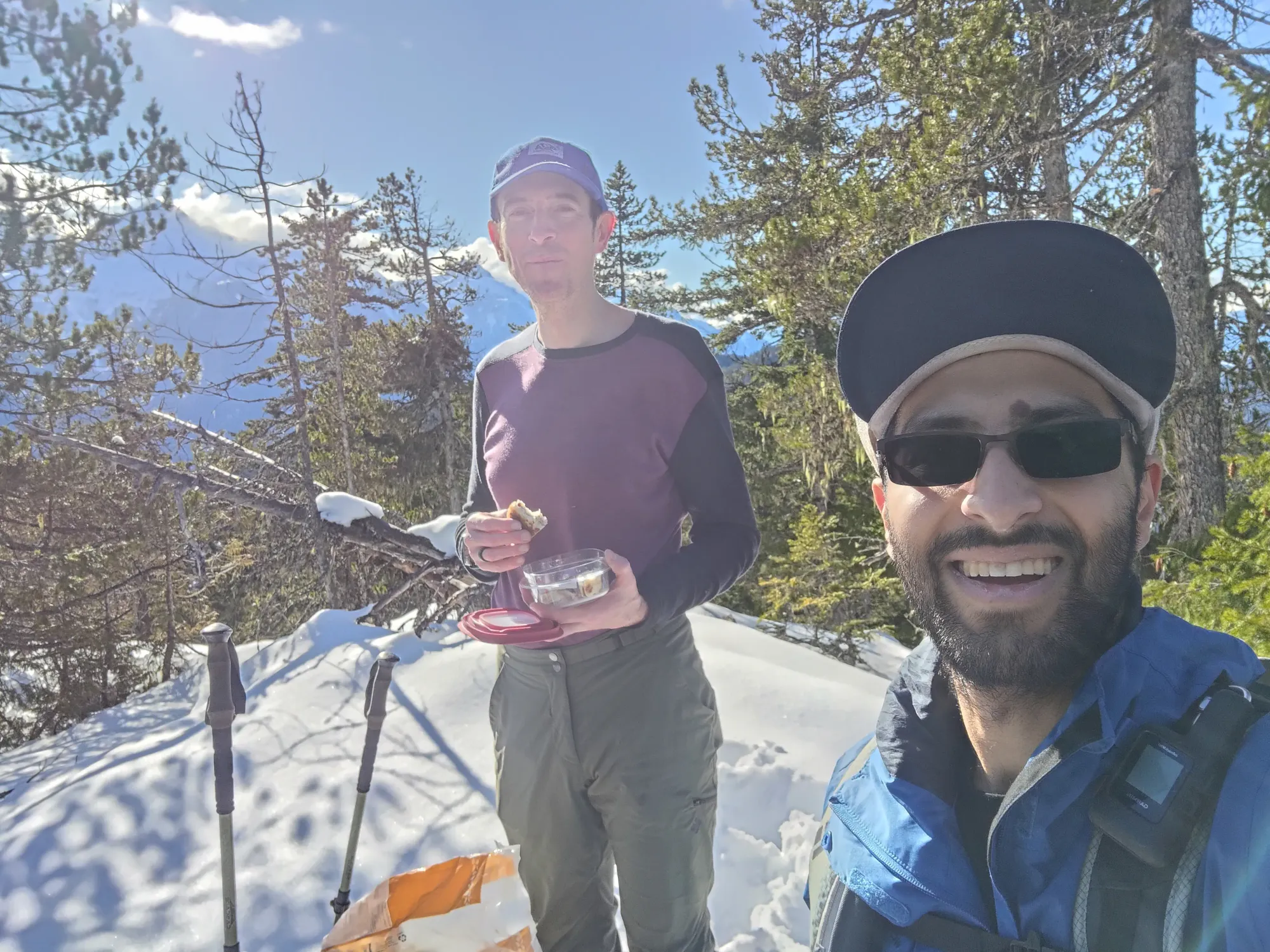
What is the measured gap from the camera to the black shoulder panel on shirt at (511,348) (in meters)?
2.10

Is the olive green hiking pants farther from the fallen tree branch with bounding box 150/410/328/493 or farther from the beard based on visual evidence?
the fallen tree branch with bounding box 150/410/328/493

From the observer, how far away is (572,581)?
1.64 m

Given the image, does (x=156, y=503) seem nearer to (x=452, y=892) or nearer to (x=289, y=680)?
(x=289, y=680)

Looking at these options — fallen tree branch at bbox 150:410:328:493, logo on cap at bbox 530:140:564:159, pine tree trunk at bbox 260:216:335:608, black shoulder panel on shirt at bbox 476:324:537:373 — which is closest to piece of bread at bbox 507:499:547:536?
black shoulder panel on shirt at bbox 476:324:537:373

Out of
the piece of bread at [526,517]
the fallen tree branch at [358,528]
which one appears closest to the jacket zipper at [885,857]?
the piece of bread at [526,517]

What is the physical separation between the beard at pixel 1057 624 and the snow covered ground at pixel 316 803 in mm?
2270

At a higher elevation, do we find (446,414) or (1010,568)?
(446,414)

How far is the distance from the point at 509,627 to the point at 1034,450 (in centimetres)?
119

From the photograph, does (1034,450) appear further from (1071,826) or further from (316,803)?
(316,803)

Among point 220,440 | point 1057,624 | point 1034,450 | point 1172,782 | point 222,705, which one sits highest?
point 220,440

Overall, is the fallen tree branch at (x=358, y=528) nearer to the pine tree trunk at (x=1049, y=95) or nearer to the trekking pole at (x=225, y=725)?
the trekking pole at (x=225, y=725)

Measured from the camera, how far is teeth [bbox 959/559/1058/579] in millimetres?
1009

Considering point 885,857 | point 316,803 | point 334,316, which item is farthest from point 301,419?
point 885,857

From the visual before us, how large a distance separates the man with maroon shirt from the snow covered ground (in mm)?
1166
